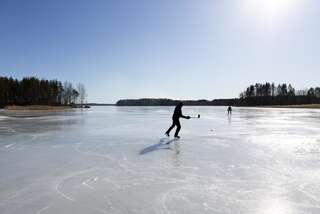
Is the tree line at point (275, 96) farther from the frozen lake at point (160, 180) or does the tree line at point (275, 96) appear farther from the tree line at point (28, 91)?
the frozen lake at point (160, 180)

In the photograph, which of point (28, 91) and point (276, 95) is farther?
point (276, 95)

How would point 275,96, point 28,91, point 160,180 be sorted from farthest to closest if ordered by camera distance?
point 275,96
point 28,91
point 160,180

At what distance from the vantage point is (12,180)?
4273 mm

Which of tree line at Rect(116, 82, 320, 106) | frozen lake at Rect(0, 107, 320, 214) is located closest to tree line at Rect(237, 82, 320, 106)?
tree line at Rect(116, 82, 320, 106)

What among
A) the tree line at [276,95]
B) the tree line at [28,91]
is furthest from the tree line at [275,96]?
the tree line at [28,91]

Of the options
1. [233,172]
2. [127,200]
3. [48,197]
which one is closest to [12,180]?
[48,197]

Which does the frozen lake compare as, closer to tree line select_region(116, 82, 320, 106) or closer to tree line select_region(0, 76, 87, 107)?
tree line select_region(0, 76, 87, 107)

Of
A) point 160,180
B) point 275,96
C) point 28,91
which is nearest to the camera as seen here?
point 160,180

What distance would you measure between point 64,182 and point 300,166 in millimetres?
3906

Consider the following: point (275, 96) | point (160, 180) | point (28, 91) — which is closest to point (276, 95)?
point (275, 96)

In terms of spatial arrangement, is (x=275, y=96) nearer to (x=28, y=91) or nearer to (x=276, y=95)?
(x=276, y=95)

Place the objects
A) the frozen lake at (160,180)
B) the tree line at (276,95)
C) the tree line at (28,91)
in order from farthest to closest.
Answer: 1. the tree line at (276,95)
2. the tree line at (28,91)
3. the frozen lake at (160,180)

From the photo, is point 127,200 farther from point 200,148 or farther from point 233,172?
Result: point 200,148

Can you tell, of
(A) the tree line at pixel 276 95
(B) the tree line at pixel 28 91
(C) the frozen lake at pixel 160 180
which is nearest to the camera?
(C) the frozen lake at pixel 160 180
